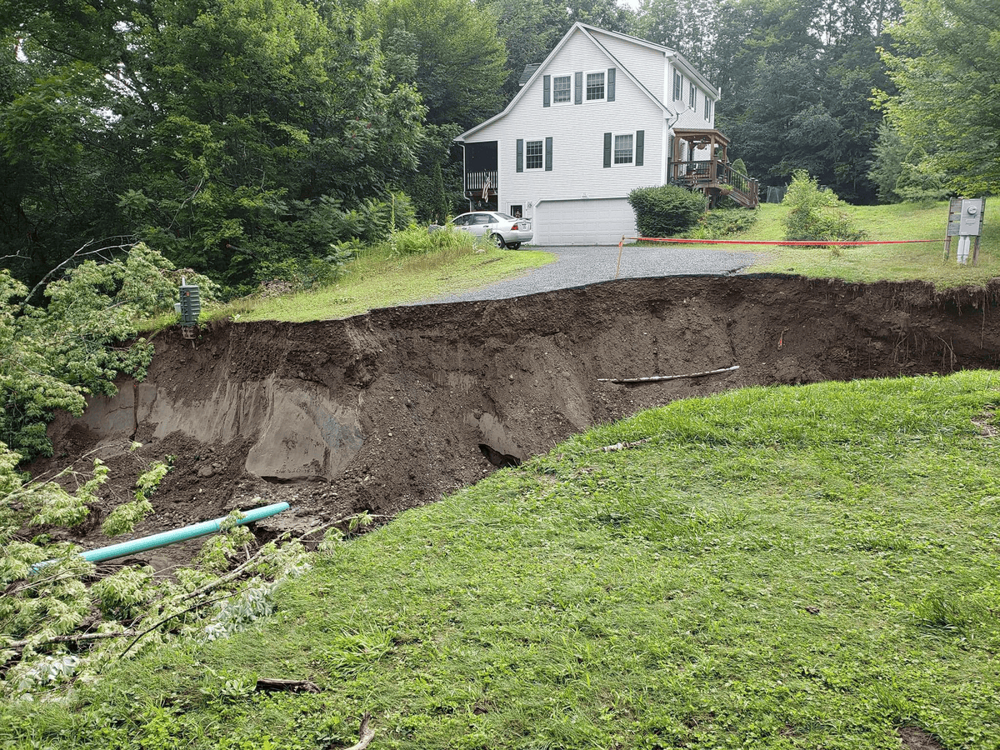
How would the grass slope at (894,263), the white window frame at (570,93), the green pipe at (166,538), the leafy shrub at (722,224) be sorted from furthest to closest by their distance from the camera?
the white window frame at (570,93) < the leafy shrub at (722,224) < the grass slope at (894,263) < the green pipe at (166,538)

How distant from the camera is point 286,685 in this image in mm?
4141

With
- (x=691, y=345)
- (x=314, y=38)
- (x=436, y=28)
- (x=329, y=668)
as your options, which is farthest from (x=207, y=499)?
(x=436, y=28)

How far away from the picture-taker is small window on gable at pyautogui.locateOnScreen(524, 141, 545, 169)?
92.0 ft

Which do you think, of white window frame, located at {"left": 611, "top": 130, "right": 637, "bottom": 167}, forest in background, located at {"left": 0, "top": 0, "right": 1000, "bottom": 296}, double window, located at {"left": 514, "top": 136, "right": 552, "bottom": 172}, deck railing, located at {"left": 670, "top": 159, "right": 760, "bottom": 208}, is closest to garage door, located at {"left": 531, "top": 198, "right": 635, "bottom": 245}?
white window frame, located at {"left": 611, "top": 130, "right": 637, "bottom": 167}

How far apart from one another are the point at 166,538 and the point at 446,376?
150 inches

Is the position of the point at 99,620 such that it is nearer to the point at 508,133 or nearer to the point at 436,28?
the point at 508,133

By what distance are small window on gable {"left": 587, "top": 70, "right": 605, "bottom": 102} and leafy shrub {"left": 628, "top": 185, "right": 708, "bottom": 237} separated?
4.87 meters

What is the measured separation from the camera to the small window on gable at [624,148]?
86.9ft

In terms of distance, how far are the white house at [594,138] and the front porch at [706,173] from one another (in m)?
0.06

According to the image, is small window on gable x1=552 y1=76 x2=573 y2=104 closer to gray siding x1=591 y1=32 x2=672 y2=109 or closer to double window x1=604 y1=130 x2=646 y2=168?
gray siding x1=591 y1=32 x2=672 y2=109

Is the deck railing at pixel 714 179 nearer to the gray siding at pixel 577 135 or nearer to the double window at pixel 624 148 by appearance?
the gray siding at pixel 577 135

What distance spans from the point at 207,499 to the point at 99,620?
10.4 feet

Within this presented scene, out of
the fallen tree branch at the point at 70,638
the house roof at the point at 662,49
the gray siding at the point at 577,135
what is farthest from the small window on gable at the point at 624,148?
the fallen tree branch at the point at 70,638

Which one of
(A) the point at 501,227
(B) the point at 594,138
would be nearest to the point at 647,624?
(A) the point at 501,227
